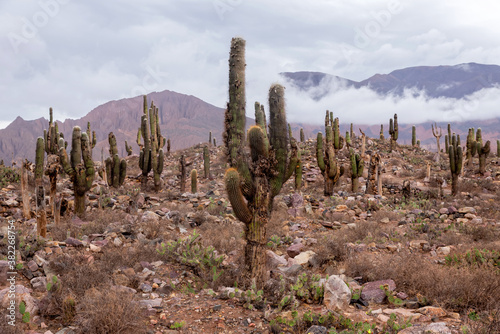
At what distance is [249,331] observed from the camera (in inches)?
174

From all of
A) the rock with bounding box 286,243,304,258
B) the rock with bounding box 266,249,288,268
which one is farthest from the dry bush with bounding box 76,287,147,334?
the rock with bounding box 286,243,304,258

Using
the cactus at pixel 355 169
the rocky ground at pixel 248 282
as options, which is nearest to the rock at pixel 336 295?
the rocky ground at pixel 248 282

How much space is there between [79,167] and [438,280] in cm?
1030

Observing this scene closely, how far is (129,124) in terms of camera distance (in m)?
142

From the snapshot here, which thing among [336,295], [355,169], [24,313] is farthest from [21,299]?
[355,169]

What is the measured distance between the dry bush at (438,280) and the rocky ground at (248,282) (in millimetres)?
18

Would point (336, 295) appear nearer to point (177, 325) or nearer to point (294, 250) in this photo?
point (177, 325)

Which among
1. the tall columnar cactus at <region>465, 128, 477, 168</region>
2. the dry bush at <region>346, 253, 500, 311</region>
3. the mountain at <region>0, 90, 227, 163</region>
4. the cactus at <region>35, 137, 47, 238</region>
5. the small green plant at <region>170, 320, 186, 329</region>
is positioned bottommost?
the small green plant at <region>170, 320, 186, 329</region>

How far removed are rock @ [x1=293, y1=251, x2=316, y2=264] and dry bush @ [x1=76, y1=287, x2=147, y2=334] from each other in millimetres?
3566

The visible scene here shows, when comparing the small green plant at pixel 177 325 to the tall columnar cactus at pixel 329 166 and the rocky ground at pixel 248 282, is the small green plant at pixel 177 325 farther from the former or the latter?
the tall columnar cactus at pixel 329 166

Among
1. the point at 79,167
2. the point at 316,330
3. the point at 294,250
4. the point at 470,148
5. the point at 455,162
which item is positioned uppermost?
the point at 470,148

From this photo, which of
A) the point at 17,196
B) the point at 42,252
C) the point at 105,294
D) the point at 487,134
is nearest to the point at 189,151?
the point at 17,196

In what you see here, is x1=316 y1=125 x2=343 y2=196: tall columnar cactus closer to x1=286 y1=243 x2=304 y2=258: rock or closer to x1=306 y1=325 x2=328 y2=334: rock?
x1=286 y1=243 x2=304 y2=258: rock

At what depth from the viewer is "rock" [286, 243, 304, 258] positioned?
7.67m
